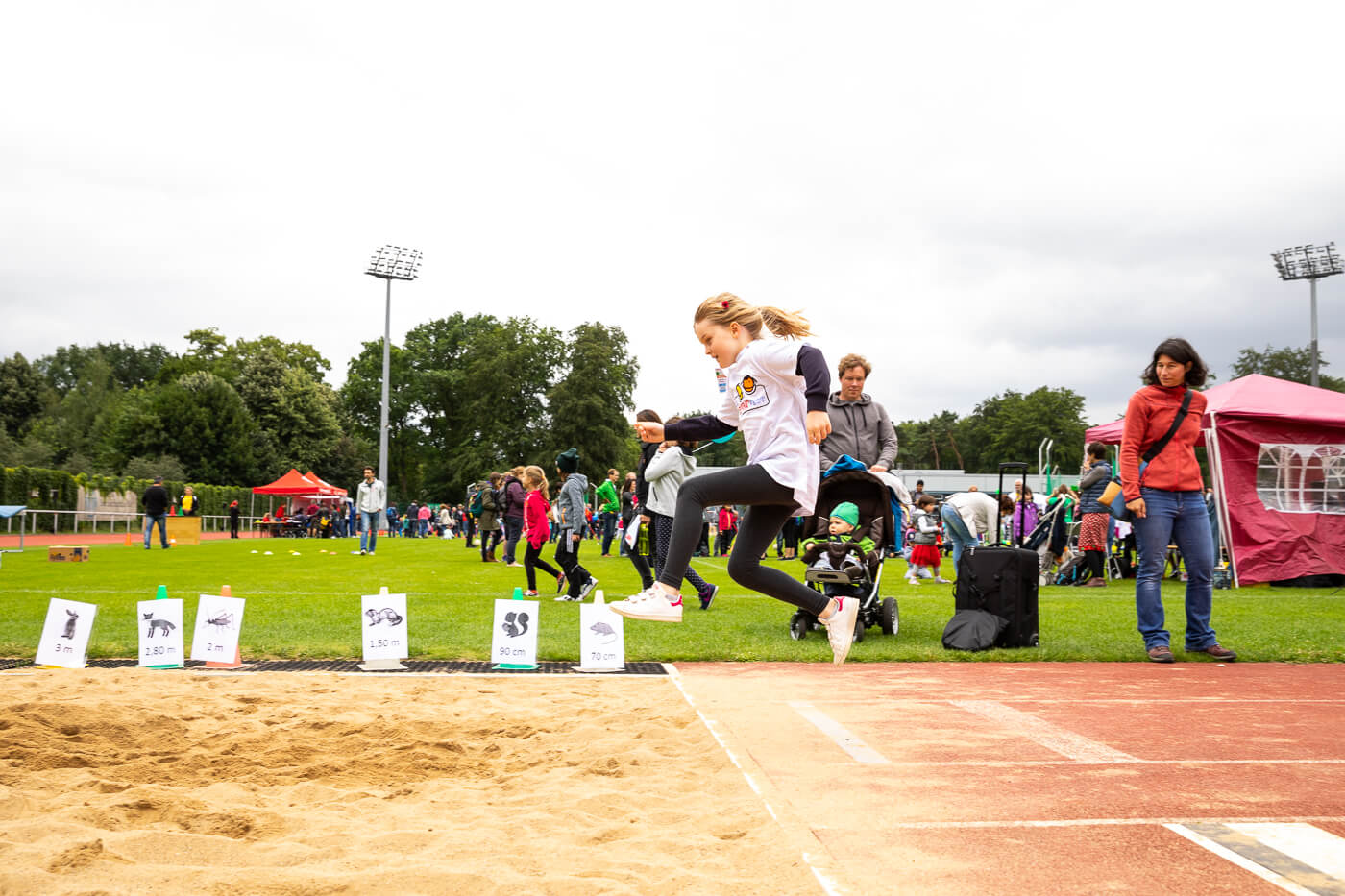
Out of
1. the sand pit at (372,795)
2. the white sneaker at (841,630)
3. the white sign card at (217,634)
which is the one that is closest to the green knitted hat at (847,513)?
the white sneaker at (841,630)

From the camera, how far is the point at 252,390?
74.4m

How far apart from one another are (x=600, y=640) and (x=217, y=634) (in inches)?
109

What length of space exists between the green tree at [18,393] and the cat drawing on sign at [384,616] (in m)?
80.4

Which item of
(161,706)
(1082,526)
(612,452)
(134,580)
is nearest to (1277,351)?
(612,452)

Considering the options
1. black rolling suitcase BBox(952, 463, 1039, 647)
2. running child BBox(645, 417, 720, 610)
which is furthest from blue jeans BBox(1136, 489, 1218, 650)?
running child BBox(645, 417, 720, 610)

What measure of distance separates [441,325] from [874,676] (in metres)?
77.7

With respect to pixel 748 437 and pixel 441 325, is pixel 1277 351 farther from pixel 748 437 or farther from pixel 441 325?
pixel 748 437

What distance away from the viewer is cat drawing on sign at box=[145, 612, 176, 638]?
24.2 feet

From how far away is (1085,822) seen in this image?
357cm

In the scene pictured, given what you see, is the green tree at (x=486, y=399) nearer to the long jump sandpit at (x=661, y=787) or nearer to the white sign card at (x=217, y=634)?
the white sign card at (x=217, y=634)

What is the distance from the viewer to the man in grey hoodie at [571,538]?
1296cm

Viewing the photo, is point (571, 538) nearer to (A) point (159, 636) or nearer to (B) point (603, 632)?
(B) point (603, 632)

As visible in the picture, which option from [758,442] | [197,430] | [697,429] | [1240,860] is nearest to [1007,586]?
[697,429]

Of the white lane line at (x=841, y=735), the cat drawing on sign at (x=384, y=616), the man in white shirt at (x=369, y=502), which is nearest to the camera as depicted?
the white lane line at (x=841, y=735)
